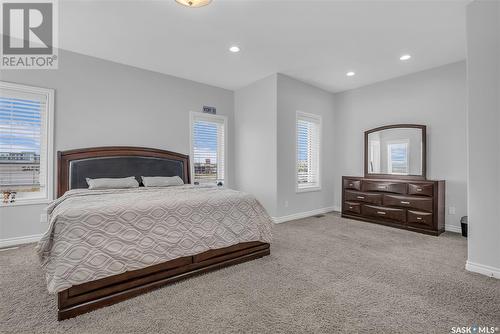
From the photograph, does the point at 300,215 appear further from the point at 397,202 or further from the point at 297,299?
the point at 297,299

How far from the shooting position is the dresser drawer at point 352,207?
4961mm

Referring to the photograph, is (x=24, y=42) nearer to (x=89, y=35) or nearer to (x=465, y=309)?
(x=89, y=35)

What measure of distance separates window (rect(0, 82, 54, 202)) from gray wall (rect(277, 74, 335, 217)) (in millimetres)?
3671

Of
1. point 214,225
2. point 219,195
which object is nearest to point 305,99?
point 219,195

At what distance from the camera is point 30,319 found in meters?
1.80

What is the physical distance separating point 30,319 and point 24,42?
3658 mm

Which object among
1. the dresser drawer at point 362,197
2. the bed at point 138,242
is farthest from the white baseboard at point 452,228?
the bed at point 138,242

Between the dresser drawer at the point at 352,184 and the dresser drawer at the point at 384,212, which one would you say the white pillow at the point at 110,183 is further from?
the dresser drawer at the point at 384,212

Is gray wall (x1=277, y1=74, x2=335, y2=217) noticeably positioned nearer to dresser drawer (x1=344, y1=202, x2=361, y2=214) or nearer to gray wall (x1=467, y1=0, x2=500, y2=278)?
dresser drawer (x1=344, y1=202, x2=361, y2=214)

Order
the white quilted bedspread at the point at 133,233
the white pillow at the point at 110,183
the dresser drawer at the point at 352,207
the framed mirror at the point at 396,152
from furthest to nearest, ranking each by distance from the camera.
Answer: the dresser drawer at the point at 352,207 < the framed mirror at the point at 396,152 < the white pillow at the point at 110,183 < the white quilted bedspread at the point at 133,233

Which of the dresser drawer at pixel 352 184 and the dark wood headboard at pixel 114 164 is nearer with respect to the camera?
the dark wood headboard at pixel 114 164

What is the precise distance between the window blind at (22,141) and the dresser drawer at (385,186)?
5.45m

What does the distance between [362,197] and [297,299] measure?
343cm

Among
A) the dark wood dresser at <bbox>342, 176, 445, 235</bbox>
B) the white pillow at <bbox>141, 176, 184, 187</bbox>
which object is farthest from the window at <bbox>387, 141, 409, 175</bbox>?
the white pillow at <bbox>141, 176, 184, 187</bbox>
